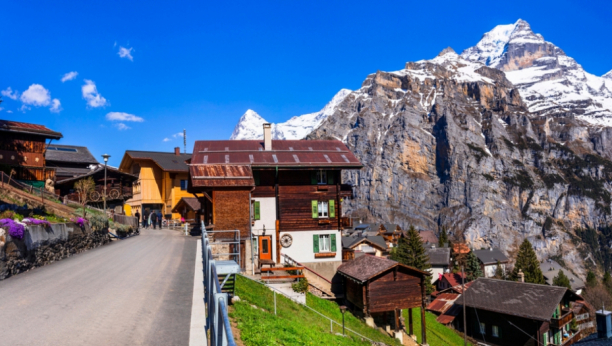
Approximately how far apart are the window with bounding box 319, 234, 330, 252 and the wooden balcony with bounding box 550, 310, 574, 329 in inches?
892

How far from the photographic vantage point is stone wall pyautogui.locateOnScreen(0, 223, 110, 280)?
48.6 ft

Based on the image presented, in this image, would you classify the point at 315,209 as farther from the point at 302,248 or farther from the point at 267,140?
the point at 267,140

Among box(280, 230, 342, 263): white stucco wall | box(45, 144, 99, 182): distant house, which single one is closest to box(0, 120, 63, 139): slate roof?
box(45, 144, 99, 182): distant house

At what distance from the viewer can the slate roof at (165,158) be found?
189ft

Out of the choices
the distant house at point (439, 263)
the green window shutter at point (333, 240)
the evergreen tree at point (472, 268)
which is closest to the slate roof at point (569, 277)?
the evergreen tree at point (472, 268)

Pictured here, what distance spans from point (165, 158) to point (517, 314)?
152 ft

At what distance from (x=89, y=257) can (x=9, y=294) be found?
26.4 ft

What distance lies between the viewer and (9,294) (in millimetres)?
12219

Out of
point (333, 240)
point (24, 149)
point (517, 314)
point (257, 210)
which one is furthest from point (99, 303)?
point (517, 314)

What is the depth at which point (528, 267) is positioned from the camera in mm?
74562

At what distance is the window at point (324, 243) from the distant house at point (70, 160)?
34.8 m

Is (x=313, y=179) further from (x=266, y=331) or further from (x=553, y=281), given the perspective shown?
(x=553, y=281)

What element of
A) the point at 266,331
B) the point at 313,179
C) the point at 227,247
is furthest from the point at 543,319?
the point at 266,331

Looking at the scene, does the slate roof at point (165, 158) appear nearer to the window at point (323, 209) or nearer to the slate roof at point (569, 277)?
the window at point (323, 209)
